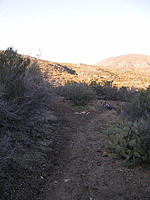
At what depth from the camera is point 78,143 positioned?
6.52m

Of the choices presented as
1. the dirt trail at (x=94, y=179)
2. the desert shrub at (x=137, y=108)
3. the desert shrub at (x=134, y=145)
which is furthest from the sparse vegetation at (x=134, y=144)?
the desert shrub at (x=137, y=108)

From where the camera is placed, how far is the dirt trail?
3618 mm

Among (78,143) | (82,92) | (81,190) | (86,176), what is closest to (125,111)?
(78,143)

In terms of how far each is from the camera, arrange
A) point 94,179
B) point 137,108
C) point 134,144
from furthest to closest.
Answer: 1. point 137,108
2. point 134,144
3. point 94,179

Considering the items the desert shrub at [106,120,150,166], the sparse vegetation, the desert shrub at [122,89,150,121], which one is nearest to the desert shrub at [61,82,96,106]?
the desert shrub at [122,89,150,121]

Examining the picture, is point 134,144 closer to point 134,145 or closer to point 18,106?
point 134,145

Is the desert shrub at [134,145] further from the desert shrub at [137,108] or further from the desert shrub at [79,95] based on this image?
the desert shrub at [79,95]

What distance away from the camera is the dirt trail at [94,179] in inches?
142

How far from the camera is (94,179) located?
420cm

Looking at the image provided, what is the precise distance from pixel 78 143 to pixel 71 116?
13.3 feet

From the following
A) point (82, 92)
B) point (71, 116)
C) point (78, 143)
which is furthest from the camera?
point (82, 92)

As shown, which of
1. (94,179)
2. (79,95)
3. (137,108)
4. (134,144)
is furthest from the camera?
(79,95)

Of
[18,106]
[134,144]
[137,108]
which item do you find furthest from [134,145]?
[18,106]

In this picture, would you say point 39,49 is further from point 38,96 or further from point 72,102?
point 72,102
